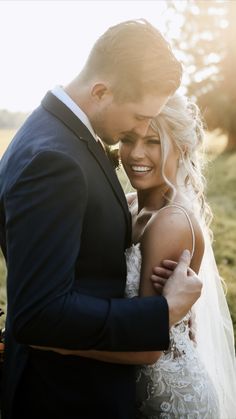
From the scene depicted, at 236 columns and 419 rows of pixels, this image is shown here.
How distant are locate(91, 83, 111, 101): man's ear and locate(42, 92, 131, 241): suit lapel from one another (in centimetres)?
15

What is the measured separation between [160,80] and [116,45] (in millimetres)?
249

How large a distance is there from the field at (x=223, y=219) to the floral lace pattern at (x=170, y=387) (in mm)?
1875

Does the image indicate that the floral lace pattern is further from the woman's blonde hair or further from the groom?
the woman's blonde hair

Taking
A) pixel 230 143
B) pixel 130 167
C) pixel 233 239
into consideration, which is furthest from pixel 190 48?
pixel 130 167

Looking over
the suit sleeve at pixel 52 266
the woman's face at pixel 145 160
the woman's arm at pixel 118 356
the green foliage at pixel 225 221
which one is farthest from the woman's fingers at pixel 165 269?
the green foliage at pixel 225 221

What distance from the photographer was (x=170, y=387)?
3109 millimetres

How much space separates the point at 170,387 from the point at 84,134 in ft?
4.84

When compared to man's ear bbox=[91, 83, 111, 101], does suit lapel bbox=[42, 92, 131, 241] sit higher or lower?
lower

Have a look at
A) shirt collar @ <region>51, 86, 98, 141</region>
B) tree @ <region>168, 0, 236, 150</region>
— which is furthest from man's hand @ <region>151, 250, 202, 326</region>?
tree @ <region>168, 0, 236, 150</region>

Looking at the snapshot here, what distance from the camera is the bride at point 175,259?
300 centimetres

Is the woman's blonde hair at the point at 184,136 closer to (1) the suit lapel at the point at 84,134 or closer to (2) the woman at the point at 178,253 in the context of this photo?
(2) the woman at the point at 178,253

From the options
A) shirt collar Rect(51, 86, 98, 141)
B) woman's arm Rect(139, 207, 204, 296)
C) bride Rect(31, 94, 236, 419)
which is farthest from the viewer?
bride Rect(31, 94, 236, 419)

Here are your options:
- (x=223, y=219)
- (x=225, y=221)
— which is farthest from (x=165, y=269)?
(x=223, y=219)

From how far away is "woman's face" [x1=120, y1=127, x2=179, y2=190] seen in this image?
3.53 metres
